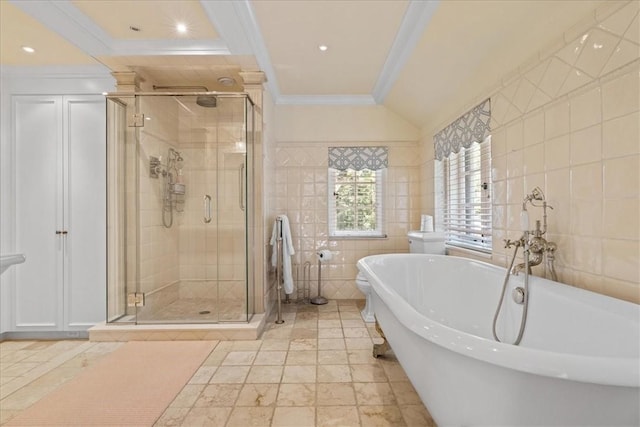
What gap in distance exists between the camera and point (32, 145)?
250 centimetres

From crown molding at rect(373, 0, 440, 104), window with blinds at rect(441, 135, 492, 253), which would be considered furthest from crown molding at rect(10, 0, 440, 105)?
window with blinds at rect(441, 135, 492, 253)

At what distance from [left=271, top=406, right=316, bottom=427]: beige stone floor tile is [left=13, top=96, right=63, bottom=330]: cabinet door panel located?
7.90 feet

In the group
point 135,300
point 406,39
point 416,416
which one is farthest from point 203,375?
point 406,39

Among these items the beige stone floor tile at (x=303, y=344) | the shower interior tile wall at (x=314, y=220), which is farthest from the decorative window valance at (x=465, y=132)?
the beige stone floor tile at (x=303, y=344)

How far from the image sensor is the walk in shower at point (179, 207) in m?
2.57

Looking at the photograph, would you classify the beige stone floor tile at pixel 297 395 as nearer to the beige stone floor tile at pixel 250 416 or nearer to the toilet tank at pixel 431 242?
the beige stone floor tile at pixel 250 416

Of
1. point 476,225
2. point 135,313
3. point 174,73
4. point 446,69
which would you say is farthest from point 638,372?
point 174,73

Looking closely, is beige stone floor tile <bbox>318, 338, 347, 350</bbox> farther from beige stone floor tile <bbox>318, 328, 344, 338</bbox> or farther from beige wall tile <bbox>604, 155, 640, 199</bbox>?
beige wall tile <bbox>604, 155, 640, 199</bbox>

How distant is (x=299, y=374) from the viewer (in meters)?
1.86

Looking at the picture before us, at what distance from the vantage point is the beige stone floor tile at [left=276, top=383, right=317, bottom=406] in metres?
1.57

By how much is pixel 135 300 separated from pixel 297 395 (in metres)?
1.86

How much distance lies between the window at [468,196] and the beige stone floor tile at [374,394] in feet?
4.28

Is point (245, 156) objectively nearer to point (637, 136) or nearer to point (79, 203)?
point (79, 203)

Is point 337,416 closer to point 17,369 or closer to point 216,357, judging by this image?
point 216,357
